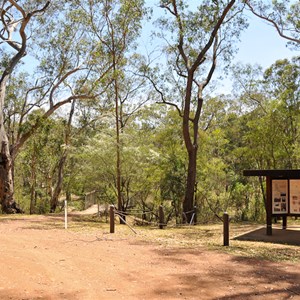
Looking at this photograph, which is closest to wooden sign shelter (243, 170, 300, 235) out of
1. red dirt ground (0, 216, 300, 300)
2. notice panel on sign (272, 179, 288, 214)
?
notice panel on sign (272, 179, 288, 214)

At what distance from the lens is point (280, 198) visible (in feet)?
42.1

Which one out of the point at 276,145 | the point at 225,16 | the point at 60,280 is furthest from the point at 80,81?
the point at 60,280

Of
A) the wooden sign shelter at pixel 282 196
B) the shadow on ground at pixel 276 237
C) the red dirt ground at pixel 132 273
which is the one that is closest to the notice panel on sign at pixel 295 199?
the wooden sign shelter at pixel 282 196

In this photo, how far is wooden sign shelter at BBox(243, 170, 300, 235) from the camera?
1266 cm

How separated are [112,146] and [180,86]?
603 cm

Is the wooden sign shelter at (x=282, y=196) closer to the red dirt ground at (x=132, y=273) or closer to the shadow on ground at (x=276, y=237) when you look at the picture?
the shadow on ground at (x=276, y=237)

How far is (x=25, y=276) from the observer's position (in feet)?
21.7

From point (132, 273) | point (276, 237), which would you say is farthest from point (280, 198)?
point (132, 273)

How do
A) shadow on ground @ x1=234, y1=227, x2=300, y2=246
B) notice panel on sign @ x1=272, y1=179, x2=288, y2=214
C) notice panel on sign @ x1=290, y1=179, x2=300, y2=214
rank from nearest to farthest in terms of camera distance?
shadow on ground @ x1=234, y1=227, x2=300, y2=246 < notice panel on sign @ x1=290, y1=179, x2=300, y2=214 < notice panel on sign @ x1=272, y1=179, x2=288, y2=214

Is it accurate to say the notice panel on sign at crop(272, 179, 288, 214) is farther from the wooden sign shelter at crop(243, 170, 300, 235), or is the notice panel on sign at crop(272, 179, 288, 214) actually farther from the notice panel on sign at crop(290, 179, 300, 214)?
the notice panel on sign at crop(290, 179, 300, 214)

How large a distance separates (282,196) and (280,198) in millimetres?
89

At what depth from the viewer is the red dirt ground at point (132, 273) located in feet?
19.9

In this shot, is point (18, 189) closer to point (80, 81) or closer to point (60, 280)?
point (80, 81)

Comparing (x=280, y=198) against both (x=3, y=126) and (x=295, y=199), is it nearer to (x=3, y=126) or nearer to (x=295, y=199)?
(x=295, y=199)
